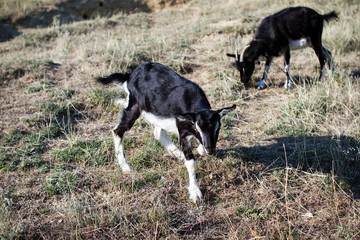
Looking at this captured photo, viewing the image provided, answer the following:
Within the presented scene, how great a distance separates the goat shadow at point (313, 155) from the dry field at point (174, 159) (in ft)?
0.07

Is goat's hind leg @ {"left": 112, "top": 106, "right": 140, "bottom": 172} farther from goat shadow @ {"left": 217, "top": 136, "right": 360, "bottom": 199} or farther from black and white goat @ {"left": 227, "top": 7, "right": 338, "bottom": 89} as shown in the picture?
black and white goat @ {"left": 227, "top": 7, "right": 338, "bottom": 89}

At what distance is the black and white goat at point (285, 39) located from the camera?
8.34m

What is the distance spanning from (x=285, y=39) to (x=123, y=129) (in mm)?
5054

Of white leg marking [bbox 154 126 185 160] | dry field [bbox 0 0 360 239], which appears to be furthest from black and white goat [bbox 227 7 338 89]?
white leg marking [bbox 154 126 185 160]

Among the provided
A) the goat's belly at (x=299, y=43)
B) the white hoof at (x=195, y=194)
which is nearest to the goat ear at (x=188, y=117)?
the white hoof at (x=195, y=194)

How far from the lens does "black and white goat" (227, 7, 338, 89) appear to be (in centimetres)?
834

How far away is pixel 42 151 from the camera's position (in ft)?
19.2

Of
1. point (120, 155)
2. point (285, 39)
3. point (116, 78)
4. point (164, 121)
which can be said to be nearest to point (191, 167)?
point (164, 121)

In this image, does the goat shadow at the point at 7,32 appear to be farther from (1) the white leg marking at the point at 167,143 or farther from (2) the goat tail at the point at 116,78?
(1) the white leg marking at the point at 167,143

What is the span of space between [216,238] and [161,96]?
2.11 m

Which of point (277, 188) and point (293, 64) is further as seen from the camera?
point (293, 64)

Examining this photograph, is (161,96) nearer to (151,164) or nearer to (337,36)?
(151,164)

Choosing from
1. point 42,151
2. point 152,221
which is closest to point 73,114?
point 42,151

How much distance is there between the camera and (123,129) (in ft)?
17.7
